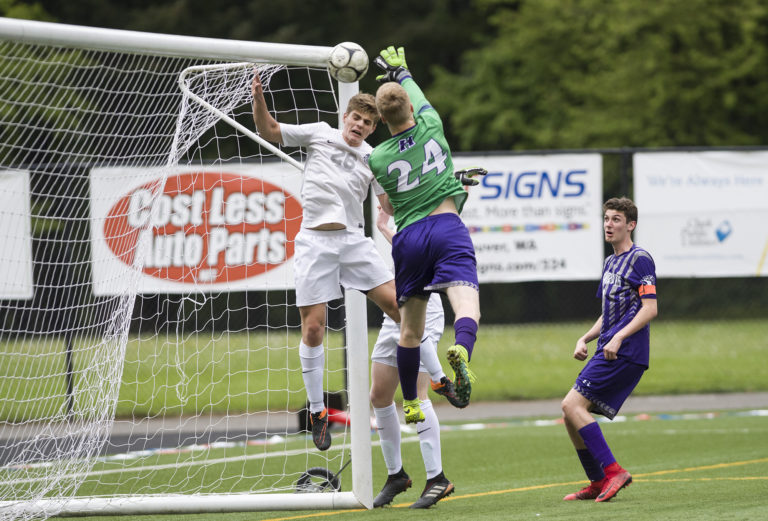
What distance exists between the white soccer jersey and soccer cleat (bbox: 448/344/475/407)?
1.68m

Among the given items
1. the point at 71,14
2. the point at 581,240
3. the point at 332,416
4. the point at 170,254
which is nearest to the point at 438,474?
the point at 332,416

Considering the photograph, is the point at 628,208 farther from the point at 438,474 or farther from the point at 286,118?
the point at 286,118

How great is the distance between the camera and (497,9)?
33969mm

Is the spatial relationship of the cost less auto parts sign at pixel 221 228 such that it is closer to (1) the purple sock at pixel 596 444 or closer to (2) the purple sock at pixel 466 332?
(1) the purple sock at pixel 596 444

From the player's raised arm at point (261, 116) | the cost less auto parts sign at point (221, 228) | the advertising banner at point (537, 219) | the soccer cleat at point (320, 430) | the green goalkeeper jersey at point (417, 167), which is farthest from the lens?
the advertising banner at point (537, 219)

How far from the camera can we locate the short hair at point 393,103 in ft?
20.5

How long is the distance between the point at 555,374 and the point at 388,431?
9.51 m

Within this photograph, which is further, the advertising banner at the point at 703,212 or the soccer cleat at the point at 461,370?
the advertising banner at the point at 703,212

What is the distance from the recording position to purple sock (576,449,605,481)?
715 cm

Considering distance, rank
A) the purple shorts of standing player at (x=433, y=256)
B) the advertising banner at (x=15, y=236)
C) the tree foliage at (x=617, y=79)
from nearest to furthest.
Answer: the purple shorts of standing player at (x=433, y=256) < the advertising banner at (x=15, y=236) < the tree foliage at (x=617, y=79)

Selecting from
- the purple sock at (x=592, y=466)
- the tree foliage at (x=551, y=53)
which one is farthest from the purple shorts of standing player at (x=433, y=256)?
the tree foliage at (x=551, y=53)

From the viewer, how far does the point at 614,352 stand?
6.98m

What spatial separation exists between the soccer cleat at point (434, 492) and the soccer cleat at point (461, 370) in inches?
53.1

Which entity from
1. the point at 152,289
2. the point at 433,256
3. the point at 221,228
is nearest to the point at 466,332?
the point at 433,256
